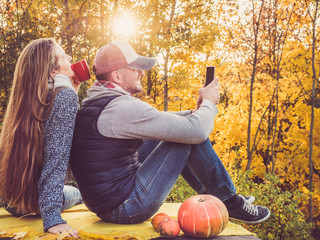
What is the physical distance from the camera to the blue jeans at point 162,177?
2102 mm

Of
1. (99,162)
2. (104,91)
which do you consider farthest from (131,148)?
(104,91)

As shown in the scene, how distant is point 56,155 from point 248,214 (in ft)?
4.51

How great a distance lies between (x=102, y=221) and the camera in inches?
91.6

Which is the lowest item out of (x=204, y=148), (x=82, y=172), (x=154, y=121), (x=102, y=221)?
(x=102, y=221)

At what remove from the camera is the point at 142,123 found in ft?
6.23

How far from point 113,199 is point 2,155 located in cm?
77

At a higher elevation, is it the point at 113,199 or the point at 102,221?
the point at 113,199

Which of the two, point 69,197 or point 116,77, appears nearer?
point 116,77

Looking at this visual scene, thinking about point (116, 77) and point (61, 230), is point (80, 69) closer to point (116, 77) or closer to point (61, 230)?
point (116, 77)

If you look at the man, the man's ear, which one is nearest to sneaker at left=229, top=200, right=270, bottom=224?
the man

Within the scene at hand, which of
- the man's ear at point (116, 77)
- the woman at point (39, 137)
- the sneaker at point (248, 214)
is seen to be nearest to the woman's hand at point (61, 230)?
the woman at point (39, 137)

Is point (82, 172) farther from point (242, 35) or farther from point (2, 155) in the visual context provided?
point (242, 35)

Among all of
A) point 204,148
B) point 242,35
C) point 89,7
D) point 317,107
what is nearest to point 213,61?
point 242,35

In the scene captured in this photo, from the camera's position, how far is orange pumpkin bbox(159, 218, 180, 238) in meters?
1.98
